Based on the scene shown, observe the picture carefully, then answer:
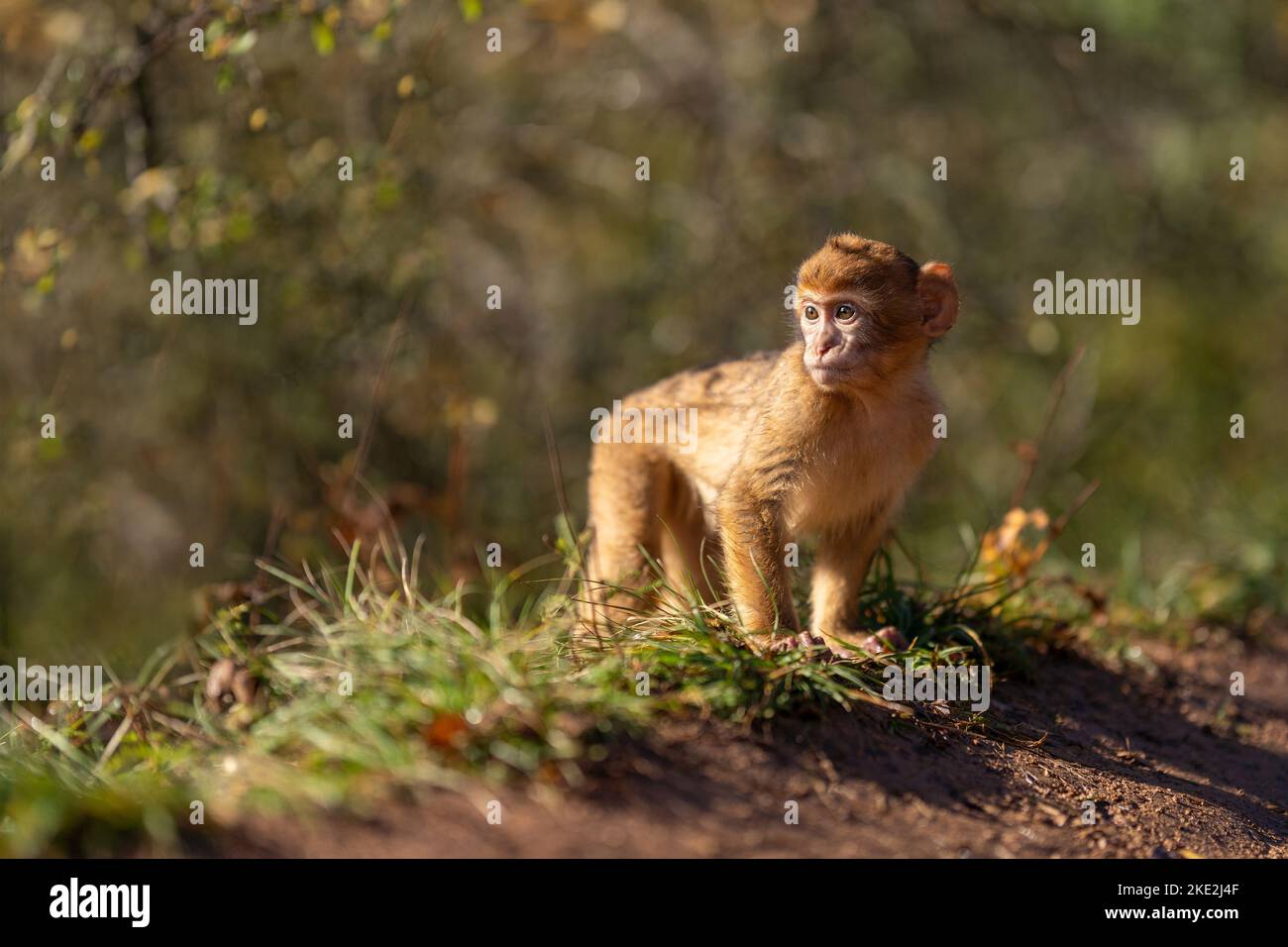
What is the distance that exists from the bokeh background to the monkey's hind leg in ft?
4.44

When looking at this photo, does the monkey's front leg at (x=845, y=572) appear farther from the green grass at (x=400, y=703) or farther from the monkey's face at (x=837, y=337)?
the monkey's face at (x=837, y=337)

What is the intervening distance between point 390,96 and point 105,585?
5151 mm

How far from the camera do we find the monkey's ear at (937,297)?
6305 mm

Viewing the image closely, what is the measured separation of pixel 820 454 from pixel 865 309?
72 cm

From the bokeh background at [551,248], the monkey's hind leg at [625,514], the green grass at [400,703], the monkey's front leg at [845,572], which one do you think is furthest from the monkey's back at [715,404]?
the bokeh background at [551,248]

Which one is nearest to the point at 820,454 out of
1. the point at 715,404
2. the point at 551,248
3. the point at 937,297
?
the point at 937,297

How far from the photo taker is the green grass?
412cm

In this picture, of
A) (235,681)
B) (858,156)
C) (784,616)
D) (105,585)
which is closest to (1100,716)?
(784,616)

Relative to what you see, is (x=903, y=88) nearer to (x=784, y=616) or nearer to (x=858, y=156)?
(x=858, y=156)

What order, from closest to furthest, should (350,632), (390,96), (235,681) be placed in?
(350,632) → (235,681) → (390,96)

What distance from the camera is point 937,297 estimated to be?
249 inches

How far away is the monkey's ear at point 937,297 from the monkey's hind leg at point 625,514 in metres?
1.69

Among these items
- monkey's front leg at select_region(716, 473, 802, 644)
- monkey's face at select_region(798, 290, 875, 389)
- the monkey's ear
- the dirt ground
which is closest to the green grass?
the dirt ground

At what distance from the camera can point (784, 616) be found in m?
5.97
